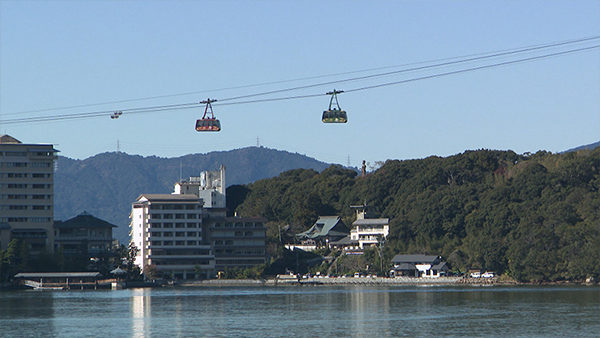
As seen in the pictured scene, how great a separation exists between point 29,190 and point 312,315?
6532cm

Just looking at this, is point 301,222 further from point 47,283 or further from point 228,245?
point 47,283

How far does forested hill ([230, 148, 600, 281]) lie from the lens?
11256 centimetres

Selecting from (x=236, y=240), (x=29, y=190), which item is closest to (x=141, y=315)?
(x=29, y=190)

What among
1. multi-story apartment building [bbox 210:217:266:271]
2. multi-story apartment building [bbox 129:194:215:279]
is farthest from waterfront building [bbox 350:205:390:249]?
multi-story apartment building [bbox 129:194:215:279]

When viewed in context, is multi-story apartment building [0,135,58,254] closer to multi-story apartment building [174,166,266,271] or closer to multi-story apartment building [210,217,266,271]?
multi-story apartment building [174,166,266,271]

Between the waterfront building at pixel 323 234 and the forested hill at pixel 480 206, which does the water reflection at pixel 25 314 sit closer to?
the forested hill at pixel 480 206

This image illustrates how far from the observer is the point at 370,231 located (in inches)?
5797

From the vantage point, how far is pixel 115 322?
63.8m

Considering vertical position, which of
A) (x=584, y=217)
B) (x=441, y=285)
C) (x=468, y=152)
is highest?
(x=468, y=152)

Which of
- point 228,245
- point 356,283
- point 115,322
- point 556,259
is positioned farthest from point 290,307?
point 228,245

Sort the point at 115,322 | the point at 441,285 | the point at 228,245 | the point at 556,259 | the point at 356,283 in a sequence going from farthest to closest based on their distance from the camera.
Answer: the point at 228,245 < the point at 356,283 < the point at 441,285 < the point at 556,259 < the point at 115,322

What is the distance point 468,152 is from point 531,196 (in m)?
32.4

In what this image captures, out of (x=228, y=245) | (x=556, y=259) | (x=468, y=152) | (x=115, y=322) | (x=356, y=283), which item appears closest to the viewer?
(x=115, y=322)

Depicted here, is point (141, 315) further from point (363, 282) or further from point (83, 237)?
point (363, 282)
